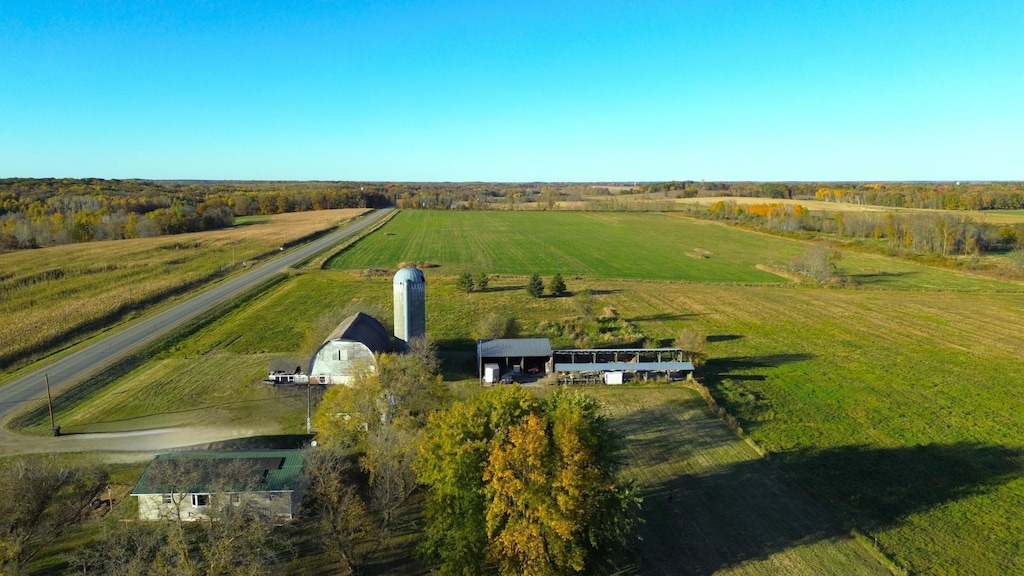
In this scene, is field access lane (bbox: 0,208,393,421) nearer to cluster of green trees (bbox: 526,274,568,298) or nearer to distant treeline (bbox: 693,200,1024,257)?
cluster of green trees (bbox: 526,274,568,298)

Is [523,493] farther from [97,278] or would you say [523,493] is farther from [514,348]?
[97,278]

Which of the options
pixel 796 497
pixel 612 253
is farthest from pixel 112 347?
pixel 612 253

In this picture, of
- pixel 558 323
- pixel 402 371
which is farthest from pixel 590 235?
pixel 402 371

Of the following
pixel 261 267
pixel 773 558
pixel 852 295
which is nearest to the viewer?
pixel 773 558

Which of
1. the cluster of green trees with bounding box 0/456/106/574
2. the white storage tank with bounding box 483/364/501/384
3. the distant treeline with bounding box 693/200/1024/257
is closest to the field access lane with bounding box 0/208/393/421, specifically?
the cluster of green trees with bounding box 0/456/106/574

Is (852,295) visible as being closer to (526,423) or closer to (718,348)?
(718,348)
